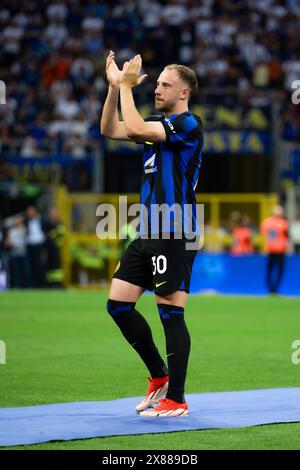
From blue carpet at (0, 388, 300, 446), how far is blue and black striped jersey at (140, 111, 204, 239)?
132 cm

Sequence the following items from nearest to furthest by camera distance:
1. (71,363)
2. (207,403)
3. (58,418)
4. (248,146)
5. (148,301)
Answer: (58,418) → (207,403) → (71,363) → (148,301) → (248,146)

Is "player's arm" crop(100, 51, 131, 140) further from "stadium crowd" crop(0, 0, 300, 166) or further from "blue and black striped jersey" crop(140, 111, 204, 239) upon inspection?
"stadium crowd" crop(0, 0, 300, 166)

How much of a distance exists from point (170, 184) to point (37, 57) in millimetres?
25088

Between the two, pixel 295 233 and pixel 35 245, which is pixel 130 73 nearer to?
pixel 35 245

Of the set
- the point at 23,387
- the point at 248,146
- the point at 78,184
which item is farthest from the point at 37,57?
the point at 23,387

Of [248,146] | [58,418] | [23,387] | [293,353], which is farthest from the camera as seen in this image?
[248,146]

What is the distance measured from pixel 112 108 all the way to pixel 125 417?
223cm

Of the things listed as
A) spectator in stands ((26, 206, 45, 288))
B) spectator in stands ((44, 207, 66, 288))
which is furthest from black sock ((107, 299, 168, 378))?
spectator in stands ((44, 207, 66, 288))

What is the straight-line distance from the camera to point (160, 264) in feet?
24.9

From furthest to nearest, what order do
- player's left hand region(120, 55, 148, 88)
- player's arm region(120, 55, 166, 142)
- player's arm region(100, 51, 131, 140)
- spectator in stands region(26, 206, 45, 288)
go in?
spectator in stands region(26, 206, 45, 288)
player's arm region(100, 51, 131, 140)
player's left hand region(120, 55, 148, 88)
player's arm region(120, 55, 166, 142)

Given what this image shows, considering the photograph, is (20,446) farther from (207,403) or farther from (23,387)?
(23,387)

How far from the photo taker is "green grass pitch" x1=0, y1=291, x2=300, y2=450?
6668mm

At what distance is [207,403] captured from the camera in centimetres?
809

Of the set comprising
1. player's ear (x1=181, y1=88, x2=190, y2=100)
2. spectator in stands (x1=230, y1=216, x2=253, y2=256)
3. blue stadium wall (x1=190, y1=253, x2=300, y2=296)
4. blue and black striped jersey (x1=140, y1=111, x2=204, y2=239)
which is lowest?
blue stadium wall (x1=190, y1=253, x2=300, y2=296)
